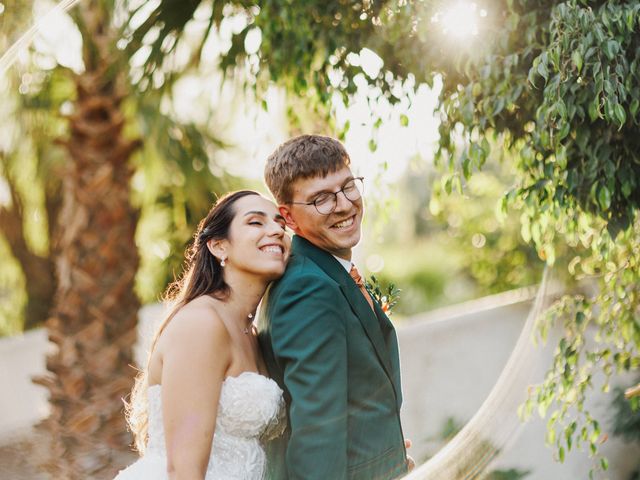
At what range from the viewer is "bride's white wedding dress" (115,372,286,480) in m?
2.01

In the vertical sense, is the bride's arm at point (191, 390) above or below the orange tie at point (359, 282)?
below

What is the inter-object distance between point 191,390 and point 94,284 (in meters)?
2.88

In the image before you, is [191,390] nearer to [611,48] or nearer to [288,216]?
[288,216]

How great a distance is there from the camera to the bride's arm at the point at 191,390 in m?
1.94

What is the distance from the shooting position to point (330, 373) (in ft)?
5.98

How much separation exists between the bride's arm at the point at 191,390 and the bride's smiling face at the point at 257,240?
0.19 m

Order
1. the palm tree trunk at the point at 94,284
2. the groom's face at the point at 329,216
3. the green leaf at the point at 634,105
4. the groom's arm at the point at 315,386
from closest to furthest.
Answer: the groom's arm at the point at 315,386 < the groom's face at the point at 329,216 < the green leaf at the point at 634,105 < the palm tree trunk at the point at 94,284

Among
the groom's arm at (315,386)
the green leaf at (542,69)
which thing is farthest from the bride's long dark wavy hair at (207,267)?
the green leaf at (542,69)

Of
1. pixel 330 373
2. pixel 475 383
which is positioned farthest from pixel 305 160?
pixel 475 383

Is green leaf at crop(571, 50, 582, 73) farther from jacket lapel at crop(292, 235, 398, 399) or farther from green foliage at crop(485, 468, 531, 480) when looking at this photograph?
green foliage at crop(485, 468, 531, 480)

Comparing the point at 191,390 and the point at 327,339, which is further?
the point at 191,390

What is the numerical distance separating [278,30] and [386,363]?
1701 mm

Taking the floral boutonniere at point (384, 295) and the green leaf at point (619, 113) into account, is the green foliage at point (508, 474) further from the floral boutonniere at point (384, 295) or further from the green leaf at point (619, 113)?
the green leaf at point (619, 113)

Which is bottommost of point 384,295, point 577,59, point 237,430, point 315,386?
point 237,430
